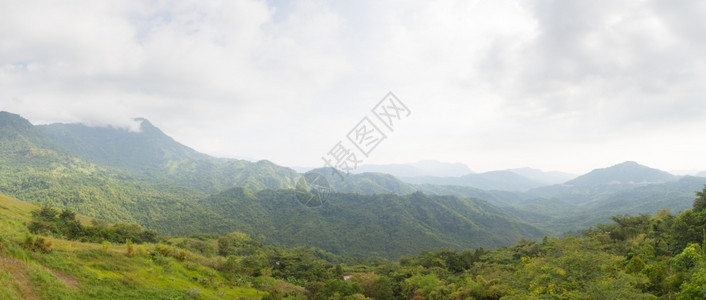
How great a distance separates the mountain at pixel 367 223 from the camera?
388 ft

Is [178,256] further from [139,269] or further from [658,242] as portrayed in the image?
[658,242]

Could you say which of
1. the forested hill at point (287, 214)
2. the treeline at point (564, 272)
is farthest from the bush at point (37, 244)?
the forested hill at point (287, 214)

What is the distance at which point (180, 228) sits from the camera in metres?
113

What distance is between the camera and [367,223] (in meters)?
138

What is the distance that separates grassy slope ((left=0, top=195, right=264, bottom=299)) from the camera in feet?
41.4

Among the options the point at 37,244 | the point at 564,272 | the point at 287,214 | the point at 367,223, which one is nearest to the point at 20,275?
the point at 37,244

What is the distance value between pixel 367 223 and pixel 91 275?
127m

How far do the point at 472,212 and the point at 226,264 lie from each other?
155 meters

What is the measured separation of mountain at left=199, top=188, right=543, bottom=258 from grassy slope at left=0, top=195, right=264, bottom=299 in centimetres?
9260

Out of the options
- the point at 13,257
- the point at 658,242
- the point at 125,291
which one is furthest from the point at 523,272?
the point at 13,257

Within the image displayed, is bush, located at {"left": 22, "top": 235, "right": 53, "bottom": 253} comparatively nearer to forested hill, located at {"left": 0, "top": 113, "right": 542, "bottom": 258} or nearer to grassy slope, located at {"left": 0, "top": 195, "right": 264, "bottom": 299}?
grassy slope, located at {"left": 0, "top": 195, "right": 264, "bottom": 299}

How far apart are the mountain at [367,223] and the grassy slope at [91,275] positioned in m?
92.6

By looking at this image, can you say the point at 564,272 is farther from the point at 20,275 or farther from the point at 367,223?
the point at 367,223

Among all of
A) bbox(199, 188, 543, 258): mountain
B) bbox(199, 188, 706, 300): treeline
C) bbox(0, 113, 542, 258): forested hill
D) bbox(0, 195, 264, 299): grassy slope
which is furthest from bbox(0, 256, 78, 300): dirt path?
bbox(0, 113, 542, 258): forested hill
